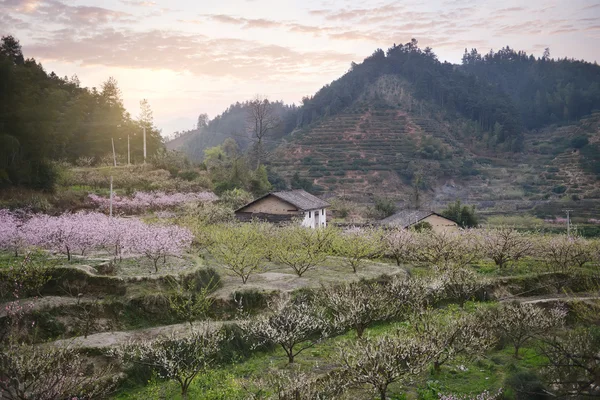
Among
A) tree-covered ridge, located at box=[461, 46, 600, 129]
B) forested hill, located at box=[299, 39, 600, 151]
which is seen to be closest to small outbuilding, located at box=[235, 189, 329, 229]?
forested hill, located at box=[299, 39, 600, 151]

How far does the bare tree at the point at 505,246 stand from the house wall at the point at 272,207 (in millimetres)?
20907

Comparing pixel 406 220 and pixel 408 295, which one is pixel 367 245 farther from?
pixel 406 220

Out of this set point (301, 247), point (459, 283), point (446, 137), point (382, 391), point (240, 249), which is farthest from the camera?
point (446, 137)

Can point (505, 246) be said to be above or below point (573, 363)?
below

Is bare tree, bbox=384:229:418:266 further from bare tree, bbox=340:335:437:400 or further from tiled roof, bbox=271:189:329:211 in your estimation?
bare tree, bbox=340:335:437:400

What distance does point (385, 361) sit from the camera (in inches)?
499

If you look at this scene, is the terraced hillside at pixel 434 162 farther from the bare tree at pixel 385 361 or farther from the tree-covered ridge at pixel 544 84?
the bare tree at pixel 385 361

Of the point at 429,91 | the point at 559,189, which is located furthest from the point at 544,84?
the point at 559,189

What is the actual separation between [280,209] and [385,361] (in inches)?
1456

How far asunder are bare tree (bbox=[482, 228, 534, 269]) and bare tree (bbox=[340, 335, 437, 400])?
2045cm

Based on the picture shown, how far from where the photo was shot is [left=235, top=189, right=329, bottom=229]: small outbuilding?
159 feet

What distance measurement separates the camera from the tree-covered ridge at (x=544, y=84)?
5408 inches

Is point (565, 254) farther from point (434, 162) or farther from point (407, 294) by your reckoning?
point (434, 162)

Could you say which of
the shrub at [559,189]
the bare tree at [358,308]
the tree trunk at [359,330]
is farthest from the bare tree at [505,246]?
the shrub at [559,189]
